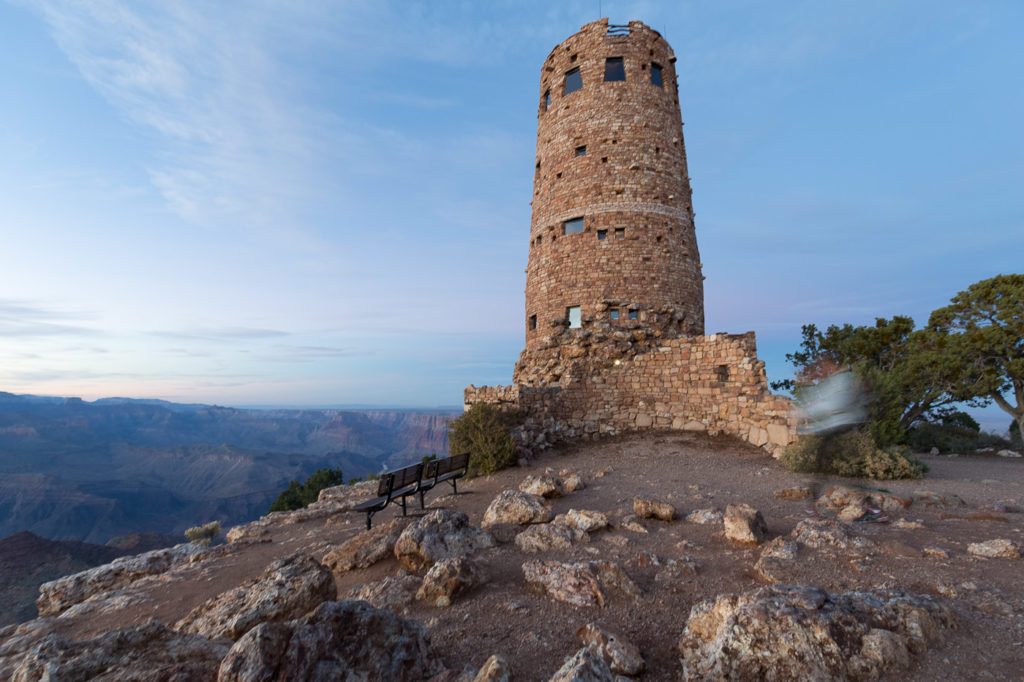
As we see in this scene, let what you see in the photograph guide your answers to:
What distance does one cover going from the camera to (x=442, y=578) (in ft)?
12.9

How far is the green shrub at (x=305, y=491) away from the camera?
Answer: 23938 millimetres

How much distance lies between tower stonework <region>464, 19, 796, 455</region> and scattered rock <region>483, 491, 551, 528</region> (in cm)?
607

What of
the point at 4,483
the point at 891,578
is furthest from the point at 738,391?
the point at 4,483

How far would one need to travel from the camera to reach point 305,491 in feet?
81.9

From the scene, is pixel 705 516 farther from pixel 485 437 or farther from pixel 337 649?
pixel 485 437

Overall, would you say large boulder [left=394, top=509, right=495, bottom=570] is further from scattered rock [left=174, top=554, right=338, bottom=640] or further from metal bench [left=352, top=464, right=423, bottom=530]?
metal bench [left=352, top=464, right=423, bottom=530]

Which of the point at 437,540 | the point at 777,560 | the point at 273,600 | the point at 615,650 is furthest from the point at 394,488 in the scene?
the point at 777,560

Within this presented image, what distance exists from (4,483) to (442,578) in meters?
173

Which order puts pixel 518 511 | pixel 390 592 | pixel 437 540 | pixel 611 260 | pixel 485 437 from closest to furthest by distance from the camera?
pixel 390 592 < pixel 437 540 < pixel 518 511 < pixel 485 437 < pixel 611 260

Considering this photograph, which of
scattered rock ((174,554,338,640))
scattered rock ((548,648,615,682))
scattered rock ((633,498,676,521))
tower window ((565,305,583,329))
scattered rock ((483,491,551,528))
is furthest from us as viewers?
tower window ((565,305,583,329))

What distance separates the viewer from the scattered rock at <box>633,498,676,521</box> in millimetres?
5781

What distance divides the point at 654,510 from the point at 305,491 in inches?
944

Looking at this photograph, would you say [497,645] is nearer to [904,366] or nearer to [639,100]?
[639,100]

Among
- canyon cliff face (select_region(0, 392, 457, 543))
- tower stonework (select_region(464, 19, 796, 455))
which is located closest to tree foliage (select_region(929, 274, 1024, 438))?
tower stonework (select_region(464, 19, 796, 455))
